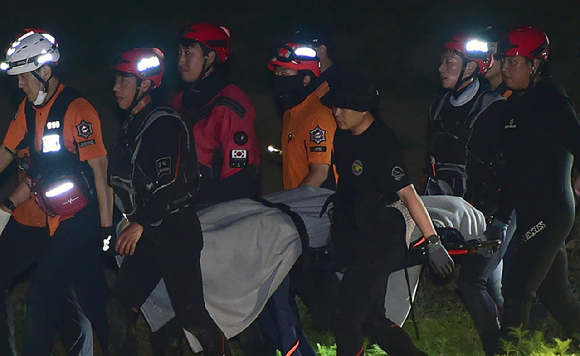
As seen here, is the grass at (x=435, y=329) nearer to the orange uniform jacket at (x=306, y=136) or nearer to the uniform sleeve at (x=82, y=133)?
the orange uniform jacket at (x=306, y=136)

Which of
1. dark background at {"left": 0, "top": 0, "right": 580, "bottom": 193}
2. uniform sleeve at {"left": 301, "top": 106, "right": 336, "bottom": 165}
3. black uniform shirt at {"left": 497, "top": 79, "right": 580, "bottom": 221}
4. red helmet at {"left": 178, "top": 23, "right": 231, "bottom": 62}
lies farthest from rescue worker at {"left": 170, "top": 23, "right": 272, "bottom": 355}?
dark background at {"left": 0, "top": 0, "right": 580, "bottom": 193}

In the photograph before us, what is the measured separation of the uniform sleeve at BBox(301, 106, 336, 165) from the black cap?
0.77 meters

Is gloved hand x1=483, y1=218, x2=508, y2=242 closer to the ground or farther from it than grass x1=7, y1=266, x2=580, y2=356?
farther from it

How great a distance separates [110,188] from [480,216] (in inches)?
92.1

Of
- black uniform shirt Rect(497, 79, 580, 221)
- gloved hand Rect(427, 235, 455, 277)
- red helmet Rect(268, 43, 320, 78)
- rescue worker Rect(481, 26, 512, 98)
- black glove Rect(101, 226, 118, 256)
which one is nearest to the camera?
gloved hand Rect(427, 235, 455, 277)

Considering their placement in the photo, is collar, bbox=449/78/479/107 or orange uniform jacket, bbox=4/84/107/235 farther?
collar, bbox=449/78/479/107

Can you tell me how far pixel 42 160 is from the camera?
6.47 m

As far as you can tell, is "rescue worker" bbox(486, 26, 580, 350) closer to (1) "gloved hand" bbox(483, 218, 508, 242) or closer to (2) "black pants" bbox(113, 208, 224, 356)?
(1) "gloved hand" bbox(483, 218, 508, 242)

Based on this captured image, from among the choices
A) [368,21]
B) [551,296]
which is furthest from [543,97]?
[368,21]

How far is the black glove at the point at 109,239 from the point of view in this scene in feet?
21.1

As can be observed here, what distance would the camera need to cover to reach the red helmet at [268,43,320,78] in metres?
6.99

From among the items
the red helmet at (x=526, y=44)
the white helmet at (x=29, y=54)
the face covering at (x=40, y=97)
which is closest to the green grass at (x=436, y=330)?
the red helmet at (x=526, y=44)

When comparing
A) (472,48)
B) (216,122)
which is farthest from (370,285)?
(472,48)

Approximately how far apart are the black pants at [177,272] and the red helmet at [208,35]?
135cm
